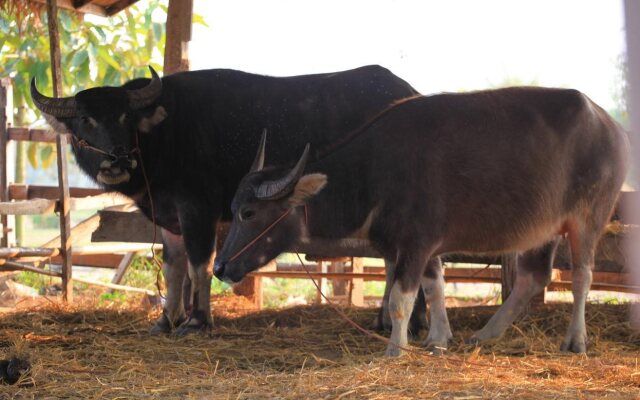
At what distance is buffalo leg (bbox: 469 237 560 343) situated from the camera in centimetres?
602

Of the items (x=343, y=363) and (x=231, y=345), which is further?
(x=231, y=345)

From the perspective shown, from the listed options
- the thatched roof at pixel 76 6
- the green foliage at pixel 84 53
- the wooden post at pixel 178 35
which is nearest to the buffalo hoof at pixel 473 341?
the wooden post at pixel 178 35

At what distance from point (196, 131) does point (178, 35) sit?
1.88m

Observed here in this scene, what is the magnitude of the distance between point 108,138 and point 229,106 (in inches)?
41.2

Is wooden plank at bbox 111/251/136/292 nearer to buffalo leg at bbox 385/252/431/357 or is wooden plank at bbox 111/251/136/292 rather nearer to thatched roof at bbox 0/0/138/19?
thatched roof at bbox 0/0/138/19

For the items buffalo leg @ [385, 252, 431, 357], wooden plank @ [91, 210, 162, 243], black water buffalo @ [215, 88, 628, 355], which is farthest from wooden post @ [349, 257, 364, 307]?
buffalo leg @ [385, 252, 431, 357]

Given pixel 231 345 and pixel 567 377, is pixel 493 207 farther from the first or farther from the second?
pixel 231 345

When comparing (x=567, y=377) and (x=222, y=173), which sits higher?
(x=222, y=173)

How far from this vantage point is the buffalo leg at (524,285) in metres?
6.02

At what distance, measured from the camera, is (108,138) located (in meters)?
6.07

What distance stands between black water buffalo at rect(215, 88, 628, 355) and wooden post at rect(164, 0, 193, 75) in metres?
3.11

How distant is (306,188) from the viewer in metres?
5.26

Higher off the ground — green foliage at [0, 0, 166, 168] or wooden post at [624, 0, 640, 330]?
green foliage at [0, 0, 166, 168]

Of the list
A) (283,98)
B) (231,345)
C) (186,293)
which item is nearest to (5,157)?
(186,293)
